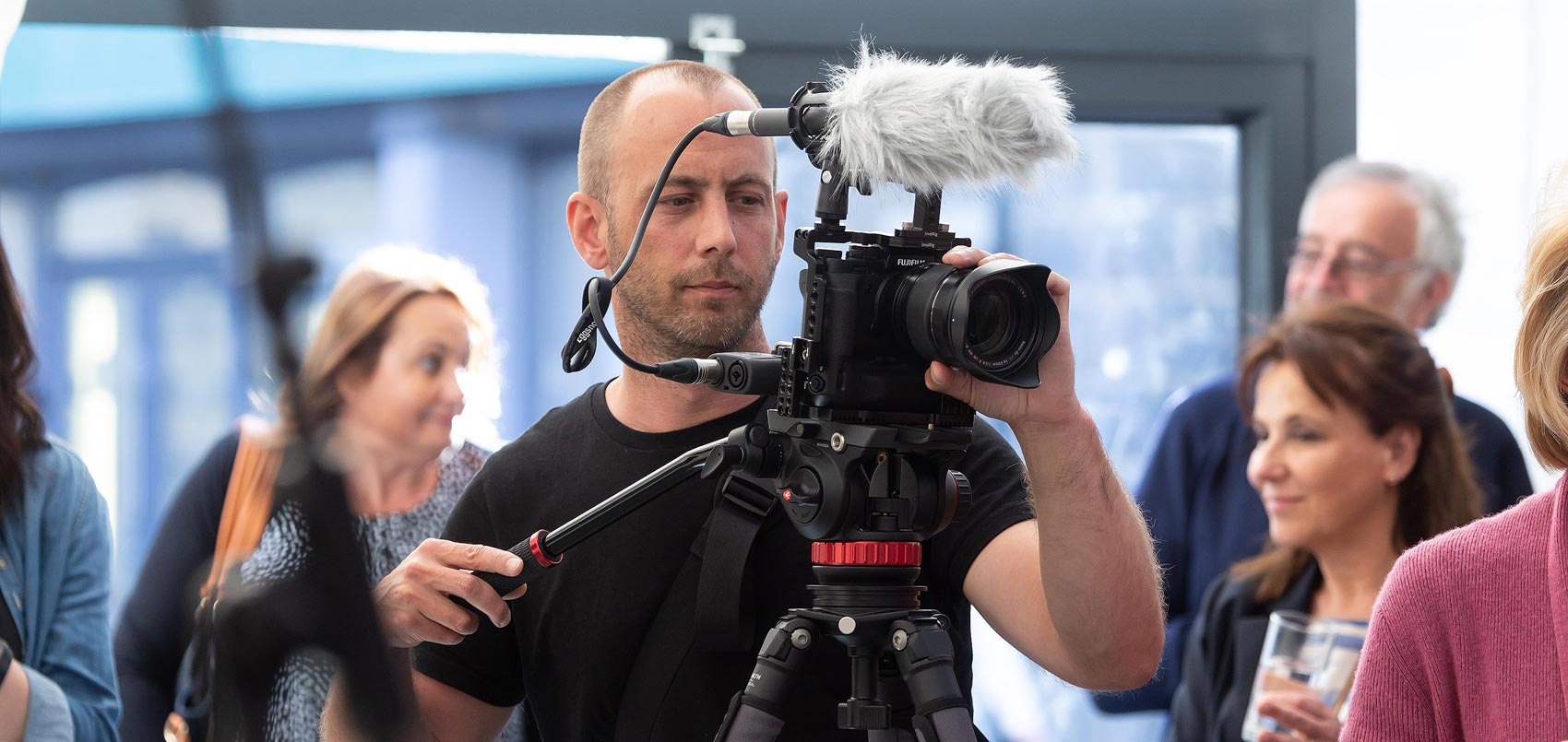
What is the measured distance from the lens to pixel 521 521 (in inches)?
54.6

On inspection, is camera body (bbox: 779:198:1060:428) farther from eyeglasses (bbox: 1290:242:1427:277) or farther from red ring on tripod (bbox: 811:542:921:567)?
eyeglasses (bbox: 1290:242:1427:277)

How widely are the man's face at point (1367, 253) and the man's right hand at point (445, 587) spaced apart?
1.82 metres

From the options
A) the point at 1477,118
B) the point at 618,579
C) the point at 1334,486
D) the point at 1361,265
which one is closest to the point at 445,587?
the point at 618,579

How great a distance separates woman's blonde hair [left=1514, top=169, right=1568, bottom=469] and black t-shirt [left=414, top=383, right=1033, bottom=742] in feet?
1.36

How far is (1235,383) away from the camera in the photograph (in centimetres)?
248

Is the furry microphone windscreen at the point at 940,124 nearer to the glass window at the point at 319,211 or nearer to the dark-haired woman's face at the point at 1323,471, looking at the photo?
the glass window at the point at 319,211

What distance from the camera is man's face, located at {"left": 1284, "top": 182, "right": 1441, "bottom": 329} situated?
251 centimetres

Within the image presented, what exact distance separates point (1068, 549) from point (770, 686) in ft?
0.86

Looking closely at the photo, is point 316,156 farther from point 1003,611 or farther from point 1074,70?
point 1074,70

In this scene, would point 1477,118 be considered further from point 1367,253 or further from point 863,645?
point 863,645

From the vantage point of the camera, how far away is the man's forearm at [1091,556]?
3.57 feet

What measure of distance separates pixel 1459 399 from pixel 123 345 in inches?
93.6

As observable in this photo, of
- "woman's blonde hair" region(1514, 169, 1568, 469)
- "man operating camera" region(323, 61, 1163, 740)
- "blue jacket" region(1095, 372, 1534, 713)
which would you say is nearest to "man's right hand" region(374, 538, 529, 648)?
"man operating camera" region(323, 61, 1163, 740)

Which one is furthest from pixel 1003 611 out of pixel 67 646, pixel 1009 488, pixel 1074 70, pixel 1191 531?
pixel 1074 70
